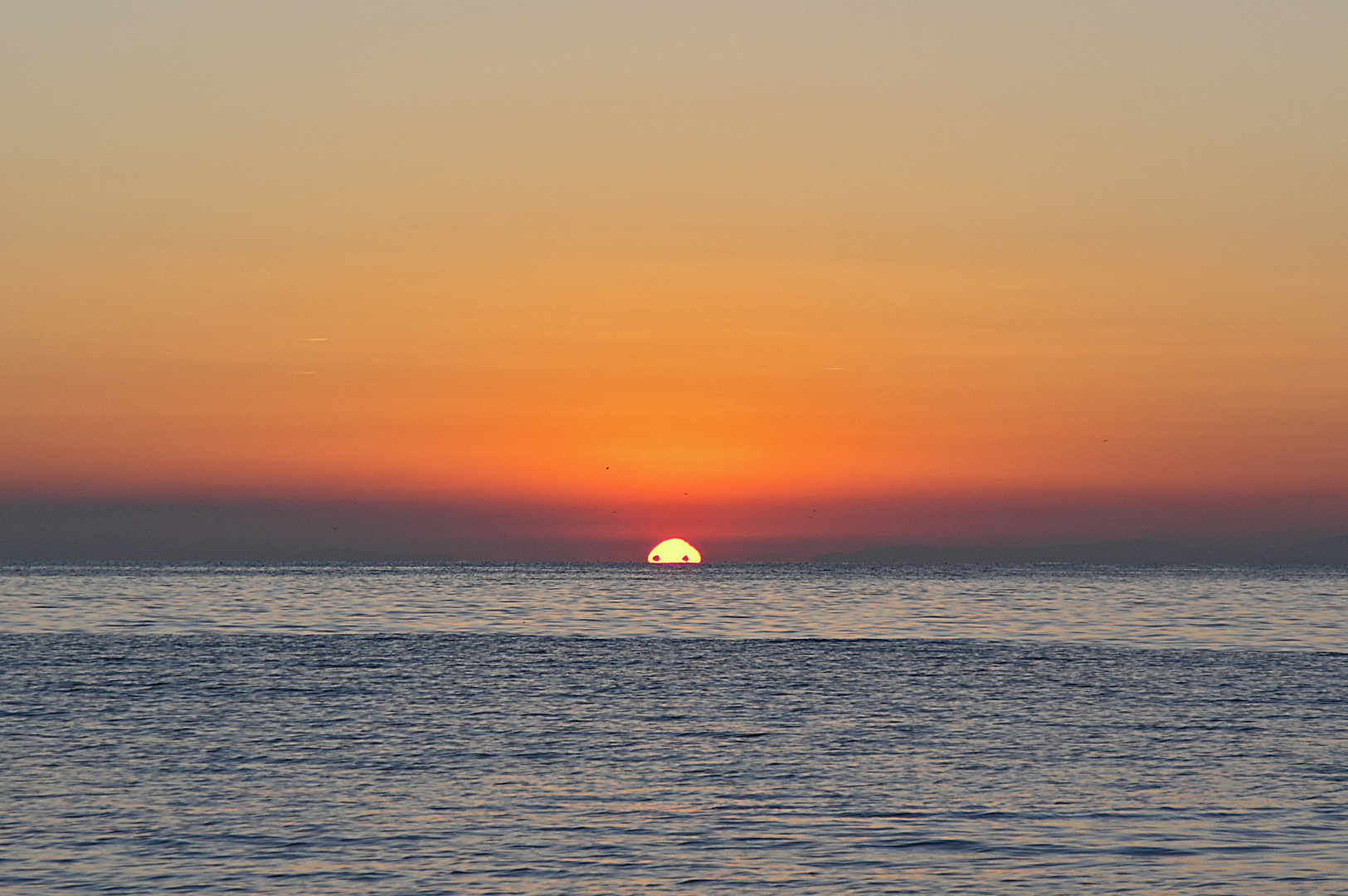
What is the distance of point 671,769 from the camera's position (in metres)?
35.9

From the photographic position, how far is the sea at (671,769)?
82.6ft

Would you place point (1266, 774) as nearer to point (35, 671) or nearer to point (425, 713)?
point (425, 713)

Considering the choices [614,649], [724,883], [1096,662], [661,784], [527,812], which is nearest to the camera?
[724,883]

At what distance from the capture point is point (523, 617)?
119 m

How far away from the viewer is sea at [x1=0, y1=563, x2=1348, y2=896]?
25172 mm

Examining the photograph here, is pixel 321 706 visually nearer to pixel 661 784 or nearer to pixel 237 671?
pixel 237 671

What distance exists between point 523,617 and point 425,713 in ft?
233

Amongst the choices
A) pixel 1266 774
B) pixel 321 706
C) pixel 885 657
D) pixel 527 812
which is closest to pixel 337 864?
pixel 527 812

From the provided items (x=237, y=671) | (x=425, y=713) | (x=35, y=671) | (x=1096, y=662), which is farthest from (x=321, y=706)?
(x=1096, y=662)

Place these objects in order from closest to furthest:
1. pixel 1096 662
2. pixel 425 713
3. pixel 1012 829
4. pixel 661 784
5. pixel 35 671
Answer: pixel 1012 829 → pixel 661 784 → pixel 425 713 → pixel 35 671 → pixel 1096 662

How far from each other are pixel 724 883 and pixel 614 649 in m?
57.2

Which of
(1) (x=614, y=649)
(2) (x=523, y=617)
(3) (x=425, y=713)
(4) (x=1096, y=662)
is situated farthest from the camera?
(2) (x=523, y=617)

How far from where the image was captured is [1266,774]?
114ft

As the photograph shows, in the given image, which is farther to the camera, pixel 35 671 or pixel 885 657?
pixel 885 657
